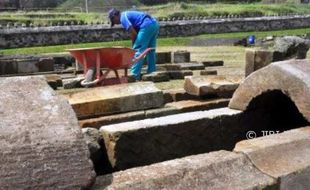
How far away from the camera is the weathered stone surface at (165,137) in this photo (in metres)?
3.11

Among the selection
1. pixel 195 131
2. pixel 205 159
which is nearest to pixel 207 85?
pixel 195 131

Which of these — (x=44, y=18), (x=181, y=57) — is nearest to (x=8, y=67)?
(x=181, y=57)

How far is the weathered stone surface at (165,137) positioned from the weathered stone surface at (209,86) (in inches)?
44.2

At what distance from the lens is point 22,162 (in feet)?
7.22

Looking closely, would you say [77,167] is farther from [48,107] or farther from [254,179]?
[254,179]

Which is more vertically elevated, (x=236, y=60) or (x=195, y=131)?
(x=195, y=131)

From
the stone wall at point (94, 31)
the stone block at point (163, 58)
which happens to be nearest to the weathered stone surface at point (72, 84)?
the stone block at point (163, 58)

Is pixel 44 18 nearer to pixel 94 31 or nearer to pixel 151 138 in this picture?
pixel 94 31

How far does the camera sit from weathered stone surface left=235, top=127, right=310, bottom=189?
8.98ft

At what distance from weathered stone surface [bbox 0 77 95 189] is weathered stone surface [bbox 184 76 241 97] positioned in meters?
2.44

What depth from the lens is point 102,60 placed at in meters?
7.37

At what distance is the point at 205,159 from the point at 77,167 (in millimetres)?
785

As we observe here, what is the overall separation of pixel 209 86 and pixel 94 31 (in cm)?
2338

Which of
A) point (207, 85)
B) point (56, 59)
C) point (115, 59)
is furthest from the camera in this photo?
point (56, 59)
